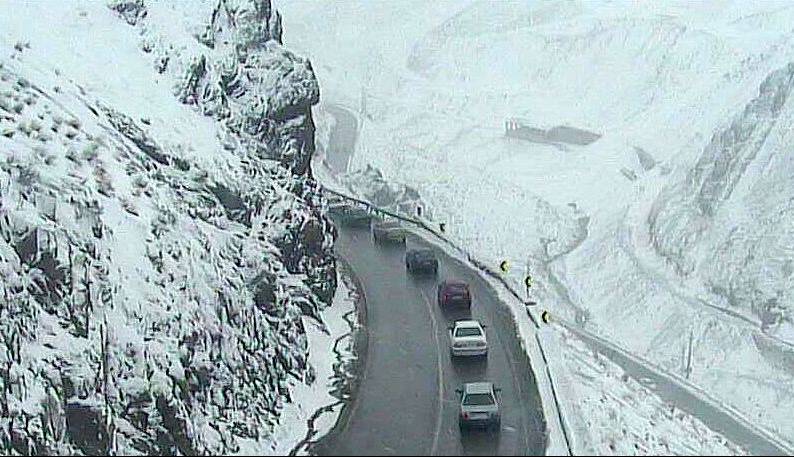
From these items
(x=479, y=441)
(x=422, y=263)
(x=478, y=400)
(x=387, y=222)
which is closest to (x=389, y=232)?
(x=387, y=222)

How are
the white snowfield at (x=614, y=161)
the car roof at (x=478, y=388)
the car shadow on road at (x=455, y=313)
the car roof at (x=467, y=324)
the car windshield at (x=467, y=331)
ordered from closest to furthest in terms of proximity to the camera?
the car roof at (x=478, y=388) → the car windshield at (x=467, y=331) → the car roof at (x=467, y=324) → the car shadow on road at (x=455, y=313) → the white snowfield at (x=614, y=161)

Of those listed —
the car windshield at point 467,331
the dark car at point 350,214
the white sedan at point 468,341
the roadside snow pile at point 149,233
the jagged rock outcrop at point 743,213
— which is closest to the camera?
the roadside snow pile at point 149,233

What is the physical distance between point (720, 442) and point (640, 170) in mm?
77997

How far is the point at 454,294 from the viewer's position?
134ft

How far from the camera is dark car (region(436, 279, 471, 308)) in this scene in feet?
133

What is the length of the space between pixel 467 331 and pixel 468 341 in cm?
59

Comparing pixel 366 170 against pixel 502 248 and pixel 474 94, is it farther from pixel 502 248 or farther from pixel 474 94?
pixel 474 94

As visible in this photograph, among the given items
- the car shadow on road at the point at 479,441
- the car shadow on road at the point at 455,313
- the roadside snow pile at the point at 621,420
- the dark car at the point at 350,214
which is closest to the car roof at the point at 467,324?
the roadside snow pile at the point at 621,420

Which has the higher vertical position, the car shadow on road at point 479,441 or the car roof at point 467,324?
the car roof at point 467,324

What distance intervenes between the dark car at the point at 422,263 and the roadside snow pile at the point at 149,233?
172 inches

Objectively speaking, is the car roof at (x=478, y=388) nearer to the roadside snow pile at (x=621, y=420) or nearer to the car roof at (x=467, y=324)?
the roadside snow pile at (x=621, y=420)

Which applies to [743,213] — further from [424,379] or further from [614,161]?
[424,379]

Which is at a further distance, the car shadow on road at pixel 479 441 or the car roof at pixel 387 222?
the car roof at pixel 387 222

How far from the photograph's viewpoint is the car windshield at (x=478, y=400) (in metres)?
28.4
